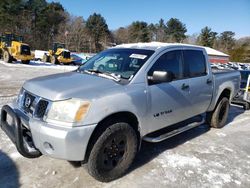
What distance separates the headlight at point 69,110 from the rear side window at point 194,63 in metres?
2.34

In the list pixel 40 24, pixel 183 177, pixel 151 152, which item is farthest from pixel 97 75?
pixel 40 24

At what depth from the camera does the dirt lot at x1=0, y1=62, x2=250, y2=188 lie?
3.24 m

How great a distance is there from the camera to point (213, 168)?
380 centimetres

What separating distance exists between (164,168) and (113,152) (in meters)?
0.97

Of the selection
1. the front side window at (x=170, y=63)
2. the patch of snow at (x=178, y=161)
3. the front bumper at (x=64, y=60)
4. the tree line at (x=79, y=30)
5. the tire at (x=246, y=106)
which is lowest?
the patch of snow at (x=178, y=161)

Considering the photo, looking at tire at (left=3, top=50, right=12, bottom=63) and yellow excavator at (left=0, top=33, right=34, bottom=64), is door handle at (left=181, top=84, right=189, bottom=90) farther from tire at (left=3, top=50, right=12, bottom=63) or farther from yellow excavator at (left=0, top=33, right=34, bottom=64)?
tire at (left=3, top=50, right=12, bottom=63)

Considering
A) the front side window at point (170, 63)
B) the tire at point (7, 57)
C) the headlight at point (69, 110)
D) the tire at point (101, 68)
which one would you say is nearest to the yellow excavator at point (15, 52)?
the tire at point (7, 57)

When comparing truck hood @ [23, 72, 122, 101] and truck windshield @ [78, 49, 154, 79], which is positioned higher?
truck windshield @ [78, 49, 154, 79]

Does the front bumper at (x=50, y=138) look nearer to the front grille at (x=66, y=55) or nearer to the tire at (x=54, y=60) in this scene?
the tire at (x=54, y=60)

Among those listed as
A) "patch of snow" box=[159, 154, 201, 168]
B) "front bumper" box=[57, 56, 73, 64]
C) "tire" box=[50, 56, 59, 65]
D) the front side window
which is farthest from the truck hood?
"front bumper" box=[57, 56, 73, 64]

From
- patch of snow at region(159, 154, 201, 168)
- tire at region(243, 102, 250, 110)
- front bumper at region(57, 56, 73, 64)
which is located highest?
front bumper at region(57, 56, 73, 64)

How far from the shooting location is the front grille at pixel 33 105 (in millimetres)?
2887

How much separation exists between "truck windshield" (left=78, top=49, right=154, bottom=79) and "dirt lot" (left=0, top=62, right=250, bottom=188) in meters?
1.49

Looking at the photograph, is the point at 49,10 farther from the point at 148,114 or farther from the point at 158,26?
the point at 148,114
